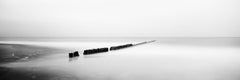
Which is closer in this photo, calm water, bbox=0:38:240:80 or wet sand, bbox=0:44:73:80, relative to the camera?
wet sand, bbox=0:44:73:80

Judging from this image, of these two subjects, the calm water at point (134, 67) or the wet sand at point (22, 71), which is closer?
the wet sand at point (22, 71)

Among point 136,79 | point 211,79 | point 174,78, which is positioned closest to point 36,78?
point 136,79

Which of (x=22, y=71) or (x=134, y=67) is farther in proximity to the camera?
(x=134, y=67)

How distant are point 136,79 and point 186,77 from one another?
3043 mm

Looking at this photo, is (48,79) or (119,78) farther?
(119,78)

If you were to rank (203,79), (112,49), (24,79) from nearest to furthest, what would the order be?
1. (24,79)
2. (203,79)
3. (112,49)

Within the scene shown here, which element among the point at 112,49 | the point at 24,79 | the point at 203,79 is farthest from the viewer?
the point at 112,49

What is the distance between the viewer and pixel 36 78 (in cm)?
1091

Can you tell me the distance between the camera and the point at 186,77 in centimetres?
1205

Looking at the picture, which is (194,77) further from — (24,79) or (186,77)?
(24,79)

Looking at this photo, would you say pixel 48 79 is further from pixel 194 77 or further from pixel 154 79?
pixel 194 77

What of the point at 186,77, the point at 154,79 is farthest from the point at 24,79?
the point at 186,77

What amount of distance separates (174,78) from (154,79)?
1.24 metres

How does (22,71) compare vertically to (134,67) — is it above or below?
above
